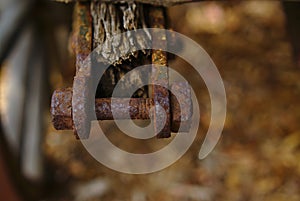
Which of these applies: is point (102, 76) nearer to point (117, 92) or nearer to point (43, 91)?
point (117, 92)

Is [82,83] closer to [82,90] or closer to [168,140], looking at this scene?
[82,90]

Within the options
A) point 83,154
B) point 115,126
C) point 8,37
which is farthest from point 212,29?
point 8,37

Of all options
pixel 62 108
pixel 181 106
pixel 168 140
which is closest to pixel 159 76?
pixel 181 106

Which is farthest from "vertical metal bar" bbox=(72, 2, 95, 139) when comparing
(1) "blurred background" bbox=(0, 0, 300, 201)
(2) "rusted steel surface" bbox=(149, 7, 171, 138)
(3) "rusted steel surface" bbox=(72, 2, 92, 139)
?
(1) "blurred background" bbox=(0, 0, 300, 201)

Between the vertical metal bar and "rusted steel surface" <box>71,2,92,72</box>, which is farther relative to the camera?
"rusted steel surface" <box>71,2,92,72</box>

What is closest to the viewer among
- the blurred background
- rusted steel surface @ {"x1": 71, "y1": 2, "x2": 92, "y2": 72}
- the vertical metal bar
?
the vertical metal bar

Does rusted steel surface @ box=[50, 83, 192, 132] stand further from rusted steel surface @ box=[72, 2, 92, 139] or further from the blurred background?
the blurred background

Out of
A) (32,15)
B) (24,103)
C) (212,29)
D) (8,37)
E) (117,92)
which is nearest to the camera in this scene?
(117,92)
